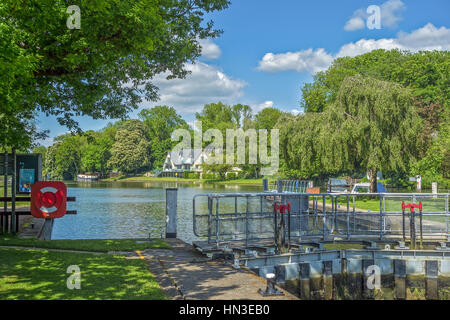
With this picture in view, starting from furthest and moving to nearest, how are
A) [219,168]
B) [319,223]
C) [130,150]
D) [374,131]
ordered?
[130,150] < [219,168] < [374,131] < [319,223]

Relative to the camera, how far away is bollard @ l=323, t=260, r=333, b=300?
11.8 m

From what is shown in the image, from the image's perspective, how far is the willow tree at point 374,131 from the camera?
3034cm

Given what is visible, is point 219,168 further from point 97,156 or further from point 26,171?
point 26,171

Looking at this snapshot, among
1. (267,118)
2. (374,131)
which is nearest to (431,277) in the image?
(374,131)

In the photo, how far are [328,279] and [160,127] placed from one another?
121 metres

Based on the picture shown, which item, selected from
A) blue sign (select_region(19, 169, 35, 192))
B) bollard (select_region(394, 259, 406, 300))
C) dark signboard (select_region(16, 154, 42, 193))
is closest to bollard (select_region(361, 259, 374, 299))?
bollard (select_region(394, 259, 406, 300))

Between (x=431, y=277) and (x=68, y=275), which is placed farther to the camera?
(x=431, y=277)

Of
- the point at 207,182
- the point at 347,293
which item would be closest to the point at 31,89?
the point at 347,293

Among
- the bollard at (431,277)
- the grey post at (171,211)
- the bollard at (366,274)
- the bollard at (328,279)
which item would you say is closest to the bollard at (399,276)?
the bollard at (431,277)

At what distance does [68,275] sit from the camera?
27.2 feet

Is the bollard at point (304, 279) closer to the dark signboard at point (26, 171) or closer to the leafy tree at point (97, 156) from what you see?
the dark signboard at point (26, 171)

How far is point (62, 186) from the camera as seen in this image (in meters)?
13.8

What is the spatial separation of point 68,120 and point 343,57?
52.6 meters

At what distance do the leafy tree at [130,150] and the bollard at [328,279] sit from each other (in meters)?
105
